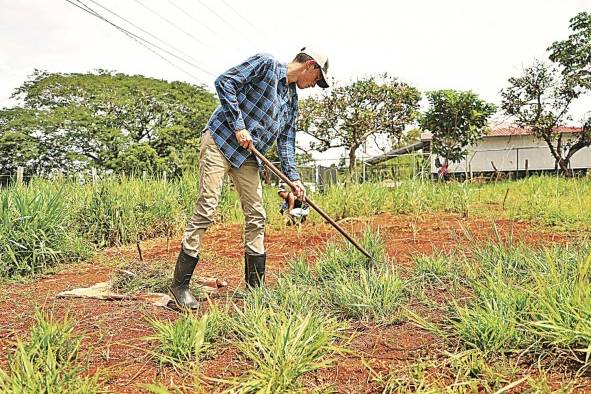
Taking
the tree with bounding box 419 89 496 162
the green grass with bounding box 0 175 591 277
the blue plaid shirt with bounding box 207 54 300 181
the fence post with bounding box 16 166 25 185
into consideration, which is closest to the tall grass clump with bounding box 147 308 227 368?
the blue plaid shirt with bounding box 207 54 300 181

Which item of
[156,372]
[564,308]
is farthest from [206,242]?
[564,308]

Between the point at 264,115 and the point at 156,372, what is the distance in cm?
179

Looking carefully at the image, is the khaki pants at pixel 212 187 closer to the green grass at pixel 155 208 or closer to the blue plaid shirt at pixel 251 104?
the blue plaid shirt at pixel 251 104

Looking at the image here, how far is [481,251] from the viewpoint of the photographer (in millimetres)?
3225

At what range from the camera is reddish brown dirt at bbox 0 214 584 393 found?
2.10m

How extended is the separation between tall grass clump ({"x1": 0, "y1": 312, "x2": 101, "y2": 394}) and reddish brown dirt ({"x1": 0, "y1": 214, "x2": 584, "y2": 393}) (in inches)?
3.8

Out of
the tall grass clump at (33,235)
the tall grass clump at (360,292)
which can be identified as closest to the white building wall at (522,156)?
the tall grass clump at (33,235)

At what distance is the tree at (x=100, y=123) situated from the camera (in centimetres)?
2509

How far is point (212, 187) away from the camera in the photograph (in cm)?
329

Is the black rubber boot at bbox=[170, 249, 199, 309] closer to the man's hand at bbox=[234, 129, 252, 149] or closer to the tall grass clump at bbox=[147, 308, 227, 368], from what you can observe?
the man's hand at bbox=[234, 129, 252, 149]

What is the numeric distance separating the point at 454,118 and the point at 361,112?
5593mm

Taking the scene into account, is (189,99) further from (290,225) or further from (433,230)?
(433,230)

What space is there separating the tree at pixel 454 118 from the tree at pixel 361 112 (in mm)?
4004

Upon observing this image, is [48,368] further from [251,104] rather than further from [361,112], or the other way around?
[361,112]
